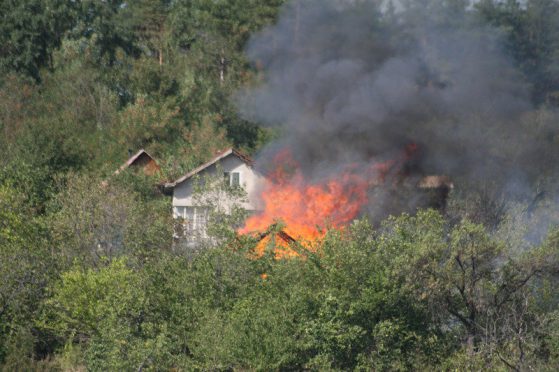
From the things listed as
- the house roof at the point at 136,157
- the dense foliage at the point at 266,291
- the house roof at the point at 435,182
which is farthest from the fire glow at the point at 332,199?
the house roof at the point at 136,157

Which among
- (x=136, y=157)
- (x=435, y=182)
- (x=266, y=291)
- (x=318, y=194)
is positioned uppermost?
(x=136, y=157)

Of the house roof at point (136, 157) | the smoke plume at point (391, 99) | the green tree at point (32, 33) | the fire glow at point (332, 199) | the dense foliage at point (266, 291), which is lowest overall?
the dense foliage at point (266, 291)

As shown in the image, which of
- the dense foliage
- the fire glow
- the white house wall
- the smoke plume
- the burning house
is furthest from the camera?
the white house wall

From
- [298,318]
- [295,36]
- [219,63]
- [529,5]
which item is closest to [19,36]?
[219,63]

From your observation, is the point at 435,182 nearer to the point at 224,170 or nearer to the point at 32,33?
the point at 224,170

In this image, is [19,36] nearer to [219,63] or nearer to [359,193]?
[219,63]

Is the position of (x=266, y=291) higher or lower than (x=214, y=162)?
lower

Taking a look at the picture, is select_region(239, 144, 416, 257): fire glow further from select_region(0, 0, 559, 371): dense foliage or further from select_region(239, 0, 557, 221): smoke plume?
select_region(0, 0, 559, 371): dense foliage

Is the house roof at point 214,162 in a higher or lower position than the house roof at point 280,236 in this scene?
higher

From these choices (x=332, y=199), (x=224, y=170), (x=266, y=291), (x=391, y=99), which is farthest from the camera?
(x=224, y=170)

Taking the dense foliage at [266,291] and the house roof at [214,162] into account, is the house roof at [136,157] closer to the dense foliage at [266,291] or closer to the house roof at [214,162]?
the house roof at [214,162]

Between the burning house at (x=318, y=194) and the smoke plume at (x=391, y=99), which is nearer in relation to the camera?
the burning house at (x=318, y=194)

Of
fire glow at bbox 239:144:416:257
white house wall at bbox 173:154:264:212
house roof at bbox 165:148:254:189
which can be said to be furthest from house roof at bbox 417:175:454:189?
house roof at bbox 165:148:254:189

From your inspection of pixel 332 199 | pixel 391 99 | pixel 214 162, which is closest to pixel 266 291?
pixel 332 199
